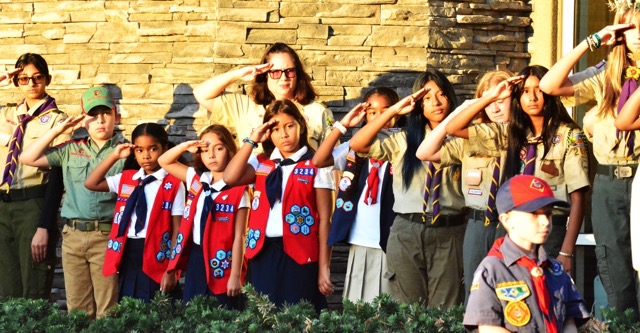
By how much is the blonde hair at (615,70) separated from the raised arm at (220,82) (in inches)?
81.7

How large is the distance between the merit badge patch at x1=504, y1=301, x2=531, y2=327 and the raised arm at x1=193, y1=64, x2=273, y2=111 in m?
2.96

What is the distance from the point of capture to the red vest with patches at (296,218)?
6598 mm

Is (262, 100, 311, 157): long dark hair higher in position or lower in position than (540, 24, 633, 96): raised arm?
lower

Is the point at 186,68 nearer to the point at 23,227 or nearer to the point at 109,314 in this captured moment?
the point at 23,227

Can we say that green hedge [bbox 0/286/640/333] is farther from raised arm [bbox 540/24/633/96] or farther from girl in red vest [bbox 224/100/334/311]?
raised arm [bbox 540/24/633/96]

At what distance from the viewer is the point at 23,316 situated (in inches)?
211

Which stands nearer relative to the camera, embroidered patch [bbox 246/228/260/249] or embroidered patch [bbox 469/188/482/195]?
embroidered patch [bbox 469/188/482/195]

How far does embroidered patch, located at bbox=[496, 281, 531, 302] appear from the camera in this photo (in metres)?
4.41

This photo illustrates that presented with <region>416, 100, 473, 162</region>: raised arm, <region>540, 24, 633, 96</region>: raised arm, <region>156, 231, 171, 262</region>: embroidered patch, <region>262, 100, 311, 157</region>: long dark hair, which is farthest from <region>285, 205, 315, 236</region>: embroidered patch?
<region>540, 24, 633, 96</region>: raised arm

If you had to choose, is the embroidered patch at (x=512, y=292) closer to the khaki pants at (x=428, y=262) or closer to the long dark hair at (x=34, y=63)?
the khaki pants at (x=428, y=262)

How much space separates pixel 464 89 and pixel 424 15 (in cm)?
55

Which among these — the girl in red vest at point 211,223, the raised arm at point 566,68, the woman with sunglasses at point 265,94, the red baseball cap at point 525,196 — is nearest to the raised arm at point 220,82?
the woman with sunglasses at point 265,94

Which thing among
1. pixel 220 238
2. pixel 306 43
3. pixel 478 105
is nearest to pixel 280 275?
pixel 220 238

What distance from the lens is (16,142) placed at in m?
7.77
